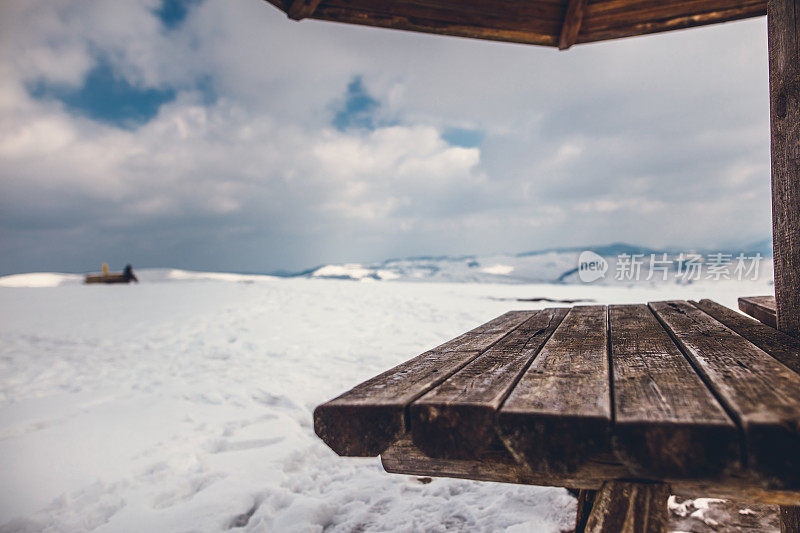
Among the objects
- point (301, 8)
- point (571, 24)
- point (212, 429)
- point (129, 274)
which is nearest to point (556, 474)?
point (212, 429)

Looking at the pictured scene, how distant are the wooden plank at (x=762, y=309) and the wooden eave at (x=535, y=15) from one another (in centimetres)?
261

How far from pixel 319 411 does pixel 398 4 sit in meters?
3.50

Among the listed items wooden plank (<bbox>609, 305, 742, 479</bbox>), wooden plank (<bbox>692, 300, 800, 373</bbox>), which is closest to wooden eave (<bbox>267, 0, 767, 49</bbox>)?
wooden plank (<bbox>692, 300, 800, 373</bbox>)

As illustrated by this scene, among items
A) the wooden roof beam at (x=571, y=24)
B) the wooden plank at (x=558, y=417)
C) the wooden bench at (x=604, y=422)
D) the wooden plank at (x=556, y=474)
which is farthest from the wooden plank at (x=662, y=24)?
the wooden plank at (x=556, y=474)

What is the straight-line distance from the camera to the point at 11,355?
563 cm

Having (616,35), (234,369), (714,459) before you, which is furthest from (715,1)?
(234,369)

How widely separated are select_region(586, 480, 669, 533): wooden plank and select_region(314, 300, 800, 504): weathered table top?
48 millimetres

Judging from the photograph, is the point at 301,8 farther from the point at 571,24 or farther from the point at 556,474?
the point at 556,474

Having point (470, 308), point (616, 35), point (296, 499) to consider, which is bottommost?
point (296, 499)

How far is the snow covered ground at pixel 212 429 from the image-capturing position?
2.21 meters

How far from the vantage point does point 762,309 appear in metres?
2.01

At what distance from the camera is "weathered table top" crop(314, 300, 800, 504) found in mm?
761

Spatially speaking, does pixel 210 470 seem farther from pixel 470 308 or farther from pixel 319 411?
pixel 470 308

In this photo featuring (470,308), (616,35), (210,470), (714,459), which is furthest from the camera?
(470,308)
